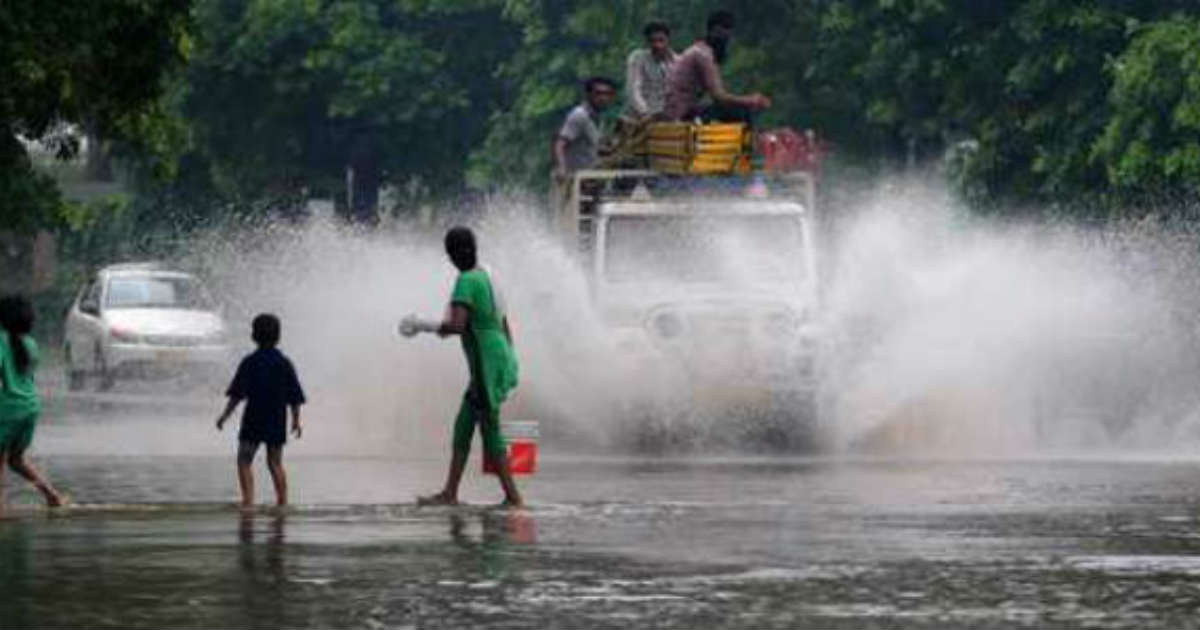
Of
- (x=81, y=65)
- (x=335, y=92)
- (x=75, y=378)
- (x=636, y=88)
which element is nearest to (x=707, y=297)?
(x=636, y=88)

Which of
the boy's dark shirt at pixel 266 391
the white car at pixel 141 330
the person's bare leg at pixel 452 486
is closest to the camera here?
the person's bare leg at pixel 452 486

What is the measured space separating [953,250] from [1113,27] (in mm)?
13779

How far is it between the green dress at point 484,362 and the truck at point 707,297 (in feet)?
26.7

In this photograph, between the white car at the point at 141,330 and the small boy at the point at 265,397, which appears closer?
the small boy at the point at 265,397

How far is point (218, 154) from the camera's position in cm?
6962

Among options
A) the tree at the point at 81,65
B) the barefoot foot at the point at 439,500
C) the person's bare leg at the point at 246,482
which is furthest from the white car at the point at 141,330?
the barefoot foot at the point at 439,500

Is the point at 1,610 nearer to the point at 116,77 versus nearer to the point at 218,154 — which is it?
the point at 116,77

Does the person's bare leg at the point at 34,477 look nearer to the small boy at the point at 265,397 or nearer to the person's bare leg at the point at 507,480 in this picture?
the small boy at the point at 265,397

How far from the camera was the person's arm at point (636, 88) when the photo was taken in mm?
33438

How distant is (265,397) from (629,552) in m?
4.55

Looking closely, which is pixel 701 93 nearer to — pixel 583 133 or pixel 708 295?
pixel 583 133

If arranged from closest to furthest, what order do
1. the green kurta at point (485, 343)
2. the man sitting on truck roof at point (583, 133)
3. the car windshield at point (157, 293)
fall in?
the green kurta at point (485, 343) → the man sitting on truck roof at point (583, 133) → the car windshield at point (157, 293)

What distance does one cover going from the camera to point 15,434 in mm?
22891

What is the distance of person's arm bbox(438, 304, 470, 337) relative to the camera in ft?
73.8
